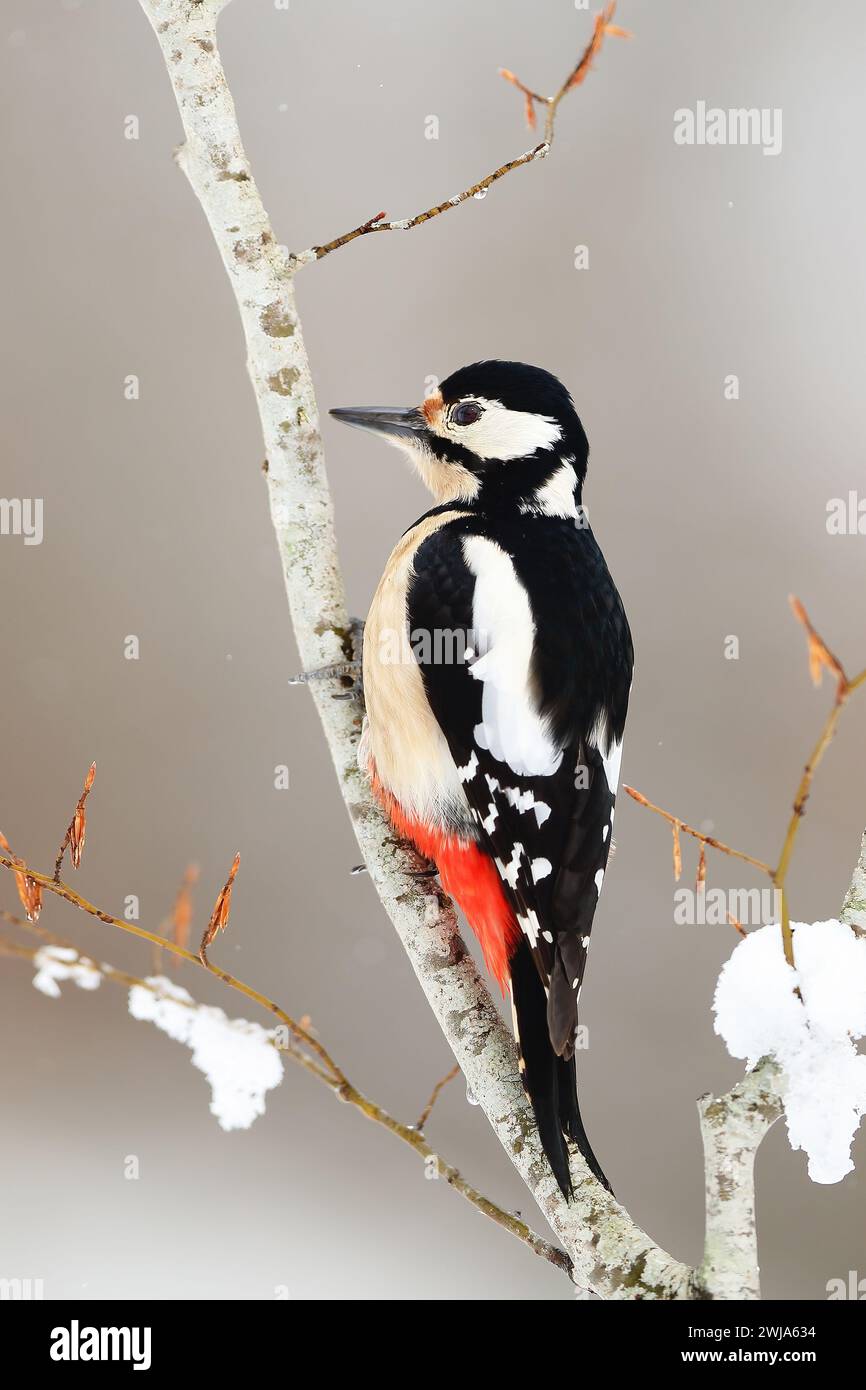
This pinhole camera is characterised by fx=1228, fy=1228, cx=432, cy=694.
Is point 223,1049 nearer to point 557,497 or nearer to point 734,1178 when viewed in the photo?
point 734,1178

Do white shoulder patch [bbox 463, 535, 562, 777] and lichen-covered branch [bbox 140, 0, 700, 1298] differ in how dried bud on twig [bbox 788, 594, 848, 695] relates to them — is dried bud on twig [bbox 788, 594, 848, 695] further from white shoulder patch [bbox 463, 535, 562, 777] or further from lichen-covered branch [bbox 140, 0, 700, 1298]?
white shoulder patch [bbox 463, 535, 562, 777]

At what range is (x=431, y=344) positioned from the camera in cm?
304

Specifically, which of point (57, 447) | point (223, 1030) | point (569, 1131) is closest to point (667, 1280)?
point (569, 1131)

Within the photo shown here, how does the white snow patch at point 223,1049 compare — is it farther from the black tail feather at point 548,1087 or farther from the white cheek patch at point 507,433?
the white cheek patch at point 507,433

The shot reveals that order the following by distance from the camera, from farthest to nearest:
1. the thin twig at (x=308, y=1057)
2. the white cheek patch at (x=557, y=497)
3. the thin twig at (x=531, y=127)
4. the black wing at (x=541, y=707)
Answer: the white cheek patch at (x=557, y=497)
the black wing at (x=541, y=707)
the thin twig at (x=531, y=127)
the thin twig at (x=308, y=1057)

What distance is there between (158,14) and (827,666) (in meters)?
1.02

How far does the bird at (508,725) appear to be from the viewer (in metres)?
1.33

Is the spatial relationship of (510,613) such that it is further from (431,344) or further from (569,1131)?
(431,344)

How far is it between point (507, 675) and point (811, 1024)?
1.92 feet

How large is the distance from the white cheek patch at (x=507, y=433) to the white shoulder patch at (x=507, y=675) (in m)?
0.22

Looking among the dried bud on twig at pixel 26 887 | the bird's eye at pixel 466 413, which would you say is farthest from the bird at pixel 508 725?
the dried bud on twig at pixel 26 887

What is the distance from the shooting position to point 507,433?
5.31 feet

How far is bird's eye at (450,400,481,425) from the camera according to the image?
1628mm

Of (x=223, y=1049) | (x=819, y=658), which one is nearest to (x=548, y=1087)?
(x=223, y=1049)
